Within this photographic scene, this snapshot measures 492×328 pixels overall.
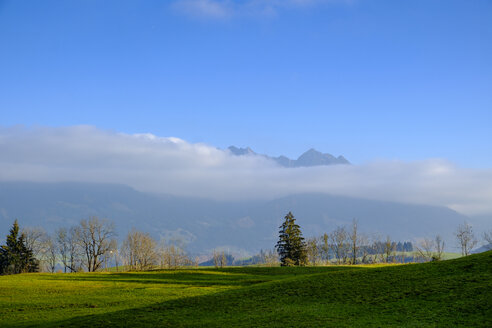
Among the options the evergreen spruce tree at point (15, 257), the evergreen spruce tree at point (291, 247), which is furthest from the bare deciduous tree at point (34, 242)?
the evergreen spruce tree at point (291, 247)

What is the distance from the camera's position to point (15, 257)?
122250mm

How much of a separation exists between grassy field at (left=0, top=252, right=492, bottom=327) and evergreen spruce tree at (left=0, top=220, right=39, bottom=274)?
69561 millimetres

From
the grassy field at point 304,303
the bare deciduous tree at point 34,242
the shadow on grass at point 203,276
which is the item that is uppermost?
the bare deciduous tree at point 34,242

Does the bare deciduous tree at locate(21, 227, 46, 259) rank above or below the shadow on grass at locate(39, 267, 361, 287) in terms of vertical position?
above

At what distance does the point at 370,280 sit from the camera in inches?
1988

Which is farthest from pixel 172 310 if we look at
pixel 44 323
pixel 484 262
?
pixel 484 262

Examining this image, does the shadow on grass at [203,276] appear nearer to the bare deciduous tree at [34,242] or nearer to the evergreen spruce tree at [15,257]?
the evergreen spruce tree at [15,257]

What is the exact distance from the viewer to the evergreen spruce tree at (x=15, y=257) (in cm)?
12125

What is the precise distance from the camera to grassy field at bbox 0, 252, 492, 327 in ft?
115

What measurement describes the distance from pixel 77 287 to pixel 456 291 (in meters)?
51.3

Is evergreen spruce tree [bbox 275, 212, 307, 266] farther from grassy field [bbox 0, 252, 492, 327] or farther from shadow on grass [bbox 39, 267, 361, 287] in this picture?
grassy field [bbox 0, 252, 492, 327]

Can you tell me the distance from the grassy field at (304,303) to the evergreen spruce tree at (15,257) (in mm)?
69561

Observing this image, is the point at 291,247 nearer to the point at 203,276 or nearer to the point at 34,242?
the point at 203,276

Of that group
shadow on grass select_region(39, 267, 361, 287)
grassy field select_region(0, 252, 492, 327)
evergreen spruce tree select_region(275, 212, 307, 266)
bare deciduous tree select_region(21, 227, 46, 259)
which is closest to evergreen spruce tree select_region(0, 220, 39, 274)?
bare deciduous tree select_region(21, 227, 46, 259)
